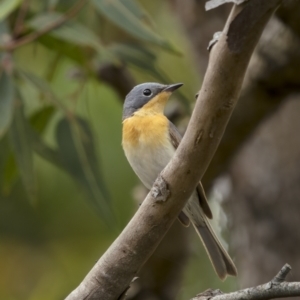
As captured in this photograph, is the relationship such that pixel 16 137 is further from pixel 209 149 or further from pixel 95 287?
pixel 209 149

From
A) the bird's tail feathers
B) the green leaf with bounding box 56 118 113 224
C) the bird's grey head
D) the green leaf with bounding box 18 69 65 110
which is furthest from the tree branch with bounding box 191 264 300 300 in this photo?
the green leaf with bounding box 18 69 65 110

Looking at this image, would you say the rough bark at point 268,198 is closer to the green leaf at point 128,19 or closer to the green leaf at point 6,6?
the green leaf at point 128,19

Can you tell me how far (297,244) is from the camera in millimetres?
3254

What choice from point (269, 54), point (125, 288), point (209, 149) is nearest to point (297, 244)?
point (269, 54)

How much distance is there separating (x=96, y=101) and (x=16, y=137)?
74.2 inches

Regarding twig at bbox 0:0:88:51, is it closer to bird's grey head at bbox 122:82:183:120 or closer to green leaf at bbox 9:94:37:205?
green leaf at bbox 9:94:37:205

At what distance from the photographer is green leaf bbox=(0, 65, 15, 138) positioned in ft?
8.36

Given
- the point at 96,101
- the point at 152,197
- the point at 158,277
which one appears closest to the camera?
the point at 152,197

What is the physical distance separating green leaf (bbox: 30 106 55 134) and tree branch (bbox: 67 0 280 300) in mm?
1701

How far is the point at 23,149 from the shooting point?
2742mm

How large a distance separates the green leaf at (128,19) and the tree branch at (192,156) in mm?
1463

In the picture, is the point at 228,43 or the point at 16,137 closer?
the point at 228,43

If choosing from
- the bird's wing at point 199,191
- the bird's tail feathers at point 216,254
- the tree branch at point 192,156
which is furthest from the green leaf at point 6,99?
the tree branch at point 192,156

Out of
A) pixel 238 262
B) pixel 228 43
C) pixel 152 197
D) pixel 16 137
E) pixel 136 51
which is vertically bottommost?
pixel 238 262
